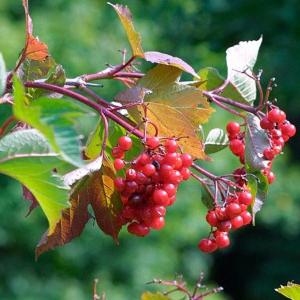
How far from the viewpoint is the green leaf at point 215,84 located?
1.02 metres

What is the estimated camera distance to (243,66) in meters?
1.06

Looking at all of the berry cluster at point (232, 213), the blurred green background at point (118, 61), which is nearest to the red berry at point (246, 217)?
the berry cluster at point (232, 213)

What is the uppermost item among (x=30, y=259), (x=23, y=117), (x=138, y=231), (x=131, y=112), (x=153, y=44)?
(x=23, y=117)

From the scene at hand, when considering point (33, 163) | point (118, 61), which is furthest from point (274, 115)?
point (118, 61)

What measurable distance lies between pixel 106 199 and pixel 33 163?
0.79ft

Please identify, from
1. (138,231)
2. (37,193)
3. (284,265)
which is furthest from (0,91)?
(284,265)

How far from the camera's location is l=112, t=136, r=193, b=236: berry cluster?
89 cm

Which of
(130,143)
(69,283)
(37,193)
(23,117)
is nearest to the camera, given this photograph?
(23,117)

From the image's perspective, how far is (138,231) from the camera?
3.10ft

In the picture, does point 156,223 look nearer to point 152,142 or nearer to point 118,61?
point 152,142

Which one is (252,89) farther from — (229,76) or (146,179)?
(146,179)

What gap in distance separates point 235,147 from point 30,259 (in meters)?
4.81

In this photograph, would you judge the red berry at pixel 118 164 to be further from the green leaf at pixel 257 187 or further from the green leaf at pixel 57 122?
the green leaf at pixel 57 122

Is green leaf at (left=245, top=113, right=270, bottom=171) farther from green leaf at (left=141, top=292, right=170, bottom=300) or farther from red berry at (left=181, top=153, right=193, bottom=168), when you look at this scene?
green leaf at (left=141, top=292, right=170, bottom=300)
